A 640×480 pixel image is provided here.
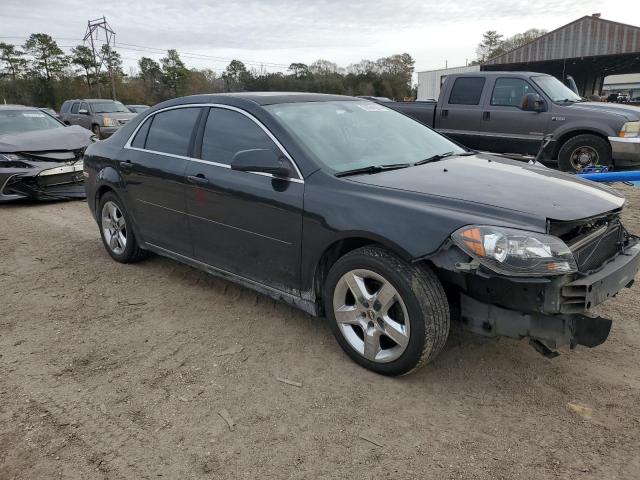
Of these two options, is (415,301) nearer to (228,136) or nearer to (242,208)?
(242,208)

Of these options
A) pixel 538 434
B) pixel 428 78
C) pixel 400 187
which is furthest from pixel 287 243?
pixel 428 78

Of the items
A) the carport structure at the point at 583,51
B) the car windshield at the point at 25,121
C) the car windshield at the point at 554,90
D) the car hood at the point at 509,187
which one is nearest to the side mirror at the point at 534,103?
the car windshield at the point at 554,90

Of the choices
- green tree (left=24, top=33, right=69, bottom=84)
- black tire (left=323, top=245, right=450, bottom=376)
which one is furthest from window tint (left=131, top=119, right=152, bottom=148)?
green tree (left=24, top=33, right=69, bottom=84)

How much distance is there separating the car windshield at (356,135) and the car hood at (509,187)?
23 centimetres

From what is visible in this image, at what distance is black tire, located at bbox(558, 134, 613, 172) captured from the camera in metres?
7.98

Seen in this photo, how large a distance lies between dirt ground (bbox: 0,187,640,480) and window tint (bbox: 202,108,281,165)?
1221 mm

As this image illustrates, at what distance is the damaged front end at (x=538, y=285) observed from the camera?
2549 millimetres

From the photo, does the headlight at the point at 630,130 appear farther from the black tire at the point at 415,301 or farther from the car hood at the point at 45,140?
the car hood at the point at 45,140

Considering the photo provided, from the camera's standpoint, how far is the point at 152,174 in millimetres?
4387

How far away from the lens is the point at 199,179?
3922 millimetres

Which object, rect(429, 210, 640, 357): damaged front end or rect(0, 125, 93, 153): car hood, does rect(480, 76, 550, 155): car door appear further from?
rect(0, 125, 93, 153): car hood

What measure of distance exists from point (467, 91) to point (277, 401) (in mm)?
7759

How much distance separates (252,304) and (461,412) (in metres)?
1.96

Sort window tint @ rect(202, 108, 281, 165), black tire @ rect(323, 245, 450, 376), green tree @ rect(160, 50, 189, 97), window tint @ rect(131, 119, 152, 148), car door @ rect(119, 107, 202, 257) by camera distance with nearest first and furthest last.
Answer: black tire @ rect(323, 245, 450, 376) < window tint @ rect(202, 108, 281, 165) < car door @ rect(119, 107, 202, 257) < window tint @ rect(131, 119, 152, 148) < green tree @ rect(160, 50, 189, 97)
